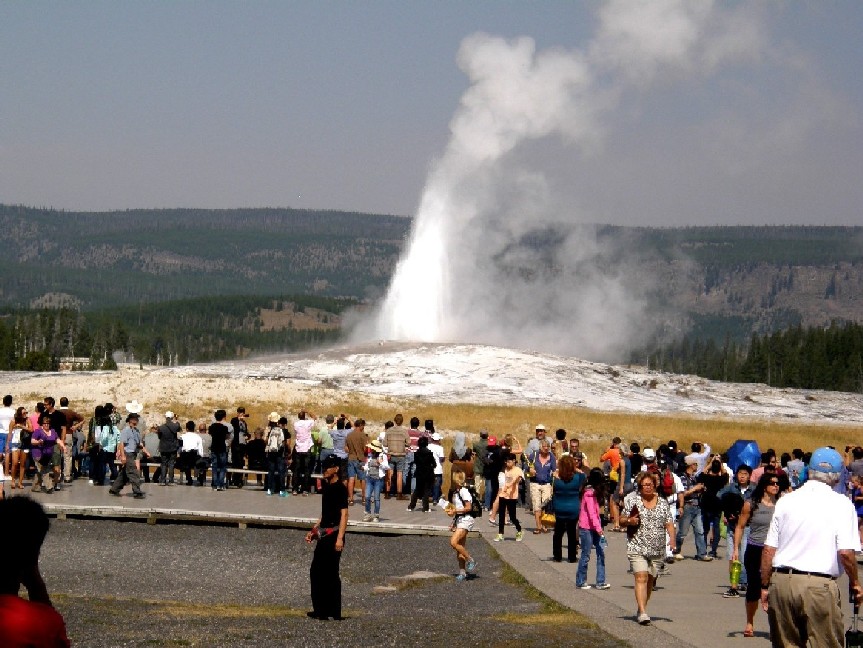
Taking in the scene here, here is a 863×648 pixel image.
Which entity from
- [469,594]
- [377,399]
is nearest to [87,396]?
[377,399]

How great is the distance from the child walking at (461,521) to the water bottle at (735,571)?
3.32 m

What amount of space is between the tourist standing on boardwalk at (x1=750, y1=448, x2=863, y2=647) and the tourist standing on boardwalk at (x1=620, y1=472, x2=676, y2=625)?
3.75m

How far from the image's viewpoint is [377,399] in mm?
57500

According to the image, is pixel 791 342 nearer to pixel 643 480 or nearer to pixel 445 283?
pixel 445 283

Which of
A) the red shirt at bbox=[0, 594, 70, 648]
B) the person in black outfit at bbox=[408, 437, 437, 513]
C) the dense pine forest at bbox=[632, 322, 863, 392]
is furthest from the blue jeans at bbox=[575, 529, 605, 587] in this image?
the dense pine forest at bbox=[632, 322, 863, 392]

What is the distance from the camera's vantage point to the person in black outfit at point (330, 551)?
13508 millimetres

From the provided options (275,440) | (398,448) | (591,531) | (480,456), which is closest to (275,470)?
(275,440)

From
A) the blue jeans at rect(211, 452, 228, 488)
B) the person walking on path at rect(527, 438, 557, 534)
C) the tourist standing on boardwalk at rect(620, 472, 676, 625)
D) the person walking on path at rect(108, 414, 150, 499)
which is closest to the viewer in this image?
the tourist standing on boardwalk at rect(620, 472, 676, 625)

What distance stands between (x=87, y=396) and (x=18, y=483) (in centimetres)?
3245

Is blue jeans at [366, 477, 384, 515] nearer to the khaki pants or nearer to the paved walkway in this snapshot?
the paved walkway

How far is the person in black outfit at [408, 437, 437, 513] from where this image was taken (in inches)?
945

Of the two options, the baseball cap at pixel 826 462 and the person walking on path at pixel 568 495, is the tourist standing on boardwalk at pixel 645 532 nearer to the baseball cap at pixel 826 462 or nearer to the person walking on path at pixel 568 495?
the baseball cap at pixel 826 462

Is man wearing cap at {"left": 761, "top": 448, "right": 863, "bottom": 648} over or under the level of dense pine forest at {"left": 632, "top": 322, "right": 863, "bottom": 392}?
under

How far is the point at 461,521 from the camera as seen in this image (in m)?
17.5
